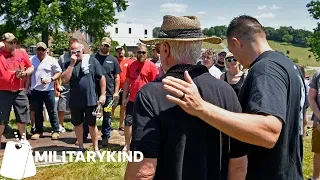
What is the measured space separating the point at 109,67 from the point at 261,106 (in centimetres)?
576

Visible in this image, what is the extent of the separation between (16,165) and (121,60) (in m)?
5.06

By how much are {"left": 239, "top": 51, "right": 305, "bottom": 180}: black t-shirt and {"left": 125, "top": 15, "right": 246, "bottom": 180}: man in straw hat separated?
17 centimetres

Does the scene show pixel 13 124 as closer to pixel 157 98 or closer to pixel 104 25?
pixel 157 98

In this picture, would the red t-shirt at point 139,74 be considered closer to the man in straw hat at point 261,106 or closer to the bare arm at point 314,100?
the bare arm at point 314,100

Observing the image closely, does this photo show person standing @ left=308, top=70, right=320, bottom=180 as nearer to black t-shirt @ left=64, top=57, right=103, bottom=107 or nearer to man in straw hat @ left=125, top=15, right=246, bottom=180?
black t-shirt @ left=64, top=57, right=103, bottom=107

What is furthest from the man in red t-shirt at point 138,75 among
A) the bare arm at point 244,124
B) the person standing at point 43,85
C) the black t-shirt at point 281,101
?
the bare arm at point 244,124

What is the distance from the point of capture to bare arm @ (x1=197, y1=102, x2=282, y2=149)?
1.79m

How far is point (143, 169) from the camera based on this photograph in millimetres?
1930

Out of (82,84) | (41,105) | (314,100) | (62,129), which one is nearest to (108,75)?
(41,105)

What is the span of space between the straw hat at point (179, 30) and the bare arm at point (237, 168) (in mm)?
683

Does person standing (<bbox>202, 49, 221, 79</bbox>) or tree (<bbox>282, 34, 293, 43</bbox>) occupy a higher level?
tree (<bbox>282, 34, 293, 43</bbox>)

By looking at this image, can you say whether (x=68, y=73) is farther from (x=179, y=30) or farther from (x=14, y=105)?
(x=179, y=30)

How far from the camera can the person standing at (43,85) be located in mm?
7348

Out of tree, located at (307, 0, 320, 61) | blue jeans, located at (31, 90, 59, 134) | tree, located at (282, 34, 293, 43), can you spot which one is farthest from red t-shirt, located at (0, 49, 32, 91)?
tree, located at (282, 34, 293, 43)
